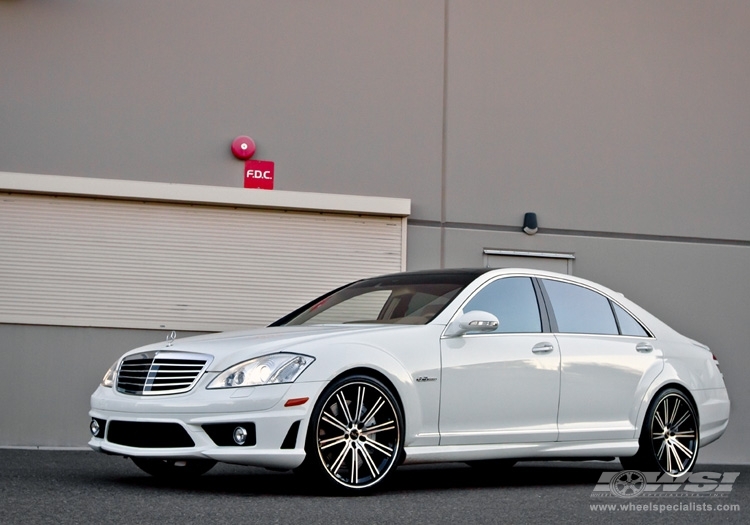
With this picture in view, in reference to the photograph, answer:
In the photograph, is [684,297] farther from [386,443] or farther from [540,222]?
[386,443]

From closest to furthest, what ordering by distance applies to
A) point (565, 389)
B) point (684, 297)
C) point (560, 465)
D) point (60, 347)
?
point (565, 389)
point (560, 465)
point (60, 347)
point (684, 297)

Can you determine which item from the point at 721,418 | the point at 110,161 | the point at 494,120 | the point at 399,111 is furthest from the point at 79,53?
the point at 721,418

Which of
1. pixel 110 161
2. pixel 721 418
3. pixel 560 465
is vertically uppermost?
pixel 110 161

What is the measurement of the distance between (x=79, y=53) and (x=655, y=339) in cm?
751

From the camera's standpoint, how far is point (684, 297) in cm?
1493

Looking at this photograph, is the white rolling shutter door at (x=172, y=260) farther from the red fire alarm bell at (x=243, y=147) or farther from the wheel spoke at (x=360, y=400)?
the wheel spoke at (x=360, y=400)

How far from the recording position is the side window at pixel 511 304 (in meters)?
7.87

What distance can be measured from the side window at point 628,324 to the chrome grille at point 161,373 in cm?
361

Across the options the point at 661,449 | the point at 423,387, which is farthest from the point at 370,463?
the point at 661,449

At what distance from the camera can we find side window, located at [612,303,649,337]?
345 inches

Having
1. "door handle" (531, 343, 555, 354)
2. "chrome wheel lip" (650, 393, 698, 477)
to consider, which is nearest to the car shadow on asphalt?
"chrome wheel lip" (650, 393, 698, 477)

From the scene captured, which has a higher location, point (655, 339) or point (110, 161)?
point (110, 161)

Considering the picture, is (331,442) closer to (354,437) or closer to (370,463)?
(354,437)

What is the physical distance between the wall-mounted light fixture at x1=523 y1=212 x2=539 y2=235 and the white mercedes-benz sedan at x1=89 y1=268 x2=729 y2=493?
15.8ft
